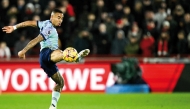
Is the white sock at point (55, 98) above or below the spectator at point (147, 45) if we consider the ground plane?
below

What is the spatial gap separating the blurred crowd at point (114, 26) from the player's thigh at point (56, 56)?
9.65 meters

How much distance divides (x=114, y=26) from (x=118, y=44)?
0.89m

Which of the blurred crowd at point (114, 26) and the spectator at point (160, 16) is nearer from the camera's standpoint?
the blurred crowd at point (114, 26)

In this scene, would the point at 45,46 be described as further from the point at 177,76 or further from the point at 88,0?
the point at 88,0

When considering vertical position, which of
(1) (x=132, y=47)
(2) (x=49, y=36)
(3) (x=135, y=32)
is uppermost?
(2) (x=49, y=36)

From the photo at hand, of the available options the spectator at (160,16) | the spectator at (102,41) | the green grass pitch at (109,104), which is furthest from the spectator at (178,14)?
the green grass pitch at (109,104)

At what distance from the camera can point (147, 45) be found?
21672 millimetres

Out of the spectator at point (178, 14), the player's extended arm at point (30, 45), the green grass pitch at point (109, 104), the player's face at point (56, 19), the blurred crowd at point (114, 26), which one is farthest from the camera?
the spectator at point (178, 14)

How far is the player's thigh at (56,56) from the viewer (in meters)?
11.8

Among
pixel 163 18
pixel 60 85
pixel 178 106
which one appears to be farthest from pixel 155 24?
pixel 60 85

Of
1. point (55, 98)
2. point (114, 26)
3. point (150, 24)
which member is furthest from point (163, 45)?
point (55, 98)

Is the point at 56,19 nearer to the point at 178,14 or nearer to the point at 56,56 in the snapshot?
the point at 56,56

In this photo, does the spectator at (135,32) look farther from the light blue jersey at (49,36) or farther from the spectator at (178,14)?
the light blue jersey at (49,36)

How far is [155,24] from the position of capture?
74.0 feet
